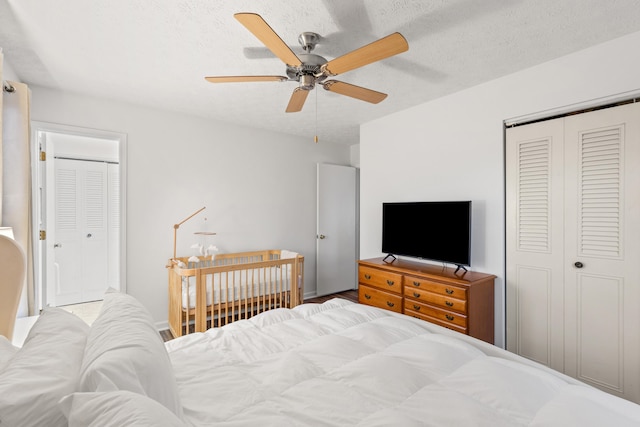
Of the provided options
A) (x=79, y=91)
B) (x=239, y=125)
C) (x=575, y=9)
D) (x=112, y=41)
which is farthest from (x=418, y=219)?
(x=79, y=91)

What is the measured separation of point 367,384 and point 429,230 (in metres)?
2.14

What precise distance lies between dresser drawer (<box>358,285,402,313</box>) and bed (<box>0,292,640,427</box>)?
4.88 feet

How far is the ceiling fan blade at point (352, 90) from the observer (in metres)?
2.09

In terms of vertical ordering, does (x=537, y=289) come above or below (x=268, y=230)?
below

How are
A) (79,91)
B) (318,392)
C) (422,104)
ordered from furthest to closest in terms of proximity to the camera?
(422,104)
(79,91)
(318,392)

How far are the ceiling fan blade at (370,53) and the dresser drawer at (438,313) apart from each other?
2067 mm

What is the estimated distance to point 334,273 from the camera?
16.2 feet

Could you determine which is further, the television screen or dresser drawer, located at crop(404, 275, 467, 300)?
the television screen

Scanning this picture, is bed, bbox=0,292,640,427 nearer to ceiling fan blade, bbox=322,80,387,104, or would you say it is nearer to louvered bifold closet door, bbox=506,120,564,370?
louvered bifold closet door, bbox=506,120,564,370

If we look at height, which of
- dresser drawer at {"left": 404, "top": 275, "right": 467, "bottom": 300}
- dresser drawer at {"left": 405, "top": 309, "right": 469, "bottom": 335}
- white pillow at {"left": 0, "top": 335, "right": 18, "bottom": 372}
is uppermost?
white pillow at {"left": 0, "top": 335, "right": 18, "bottom": 372}

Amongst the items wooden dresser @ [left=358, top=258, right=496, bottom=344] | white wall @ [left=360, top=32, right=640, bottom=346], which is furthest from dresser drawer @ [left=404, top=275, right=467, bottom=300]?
white wall @ [left=360, top=32, right=640, bottom=346]

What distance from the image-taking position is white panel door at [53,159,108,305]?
415 cm

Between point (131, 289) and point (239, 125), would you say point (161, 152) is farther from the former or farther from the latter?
point (131, 289)

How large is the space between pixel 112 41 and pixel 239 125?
1967 mm
